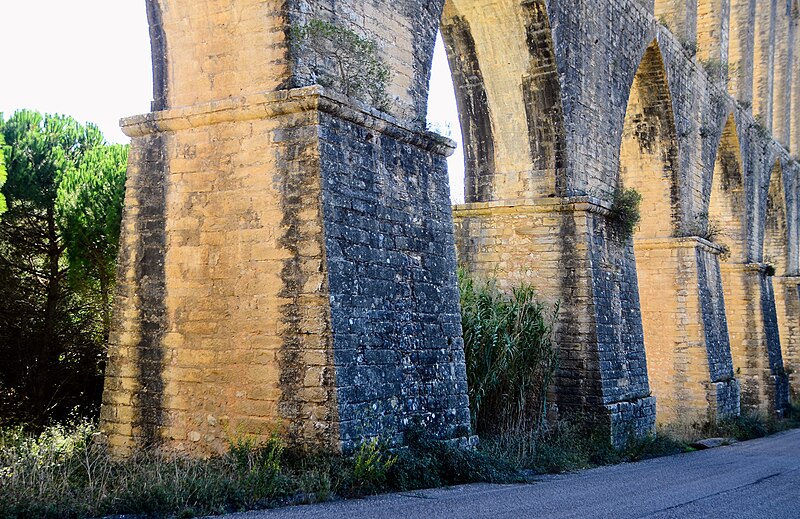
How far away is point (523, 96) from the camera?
1095 cm

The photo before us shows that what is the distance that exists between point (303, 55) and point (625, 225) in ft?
21.1

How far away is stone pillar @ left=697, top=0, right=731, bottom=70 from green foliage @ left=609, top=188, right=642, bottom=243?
699 cm

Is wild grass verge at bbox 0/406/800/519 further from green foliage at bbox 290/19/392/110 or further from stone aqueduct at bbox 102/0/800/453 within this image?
green foliage at bbox 290/19/392/110

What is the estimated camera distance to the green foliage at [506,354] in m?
9.16

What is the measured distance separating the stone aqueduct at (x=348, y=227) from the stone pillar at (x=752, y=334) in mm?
8923

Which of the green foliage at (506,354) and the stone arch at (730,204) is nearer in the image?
the green foliage at (506,354)

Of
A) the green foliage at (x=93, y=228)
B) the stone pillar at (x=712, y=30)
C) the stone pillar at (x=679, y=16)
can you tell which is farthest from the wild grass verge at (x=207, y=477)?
the stone pillar at (x=712, y=30)

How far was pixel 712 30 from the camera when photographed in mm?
17609

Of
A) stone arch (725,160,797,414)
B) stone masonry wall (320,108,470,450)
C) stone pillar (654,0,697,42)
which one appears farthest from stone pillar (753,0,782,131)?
stone masonry wall (320,108,470,450)

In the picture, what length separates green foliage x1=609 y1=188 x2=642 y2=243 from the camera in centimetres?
1164

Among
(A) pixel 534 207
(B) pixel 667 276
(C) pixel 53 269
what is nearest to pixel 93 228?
(C) pixel 53 269

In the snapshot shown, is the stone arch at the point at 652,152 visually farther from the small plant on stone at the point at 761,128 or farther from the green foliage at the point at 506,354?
the small plant on stone at the point at 761,128

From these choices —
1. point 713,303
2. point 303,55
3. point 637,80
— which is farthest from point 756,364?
point 303,55

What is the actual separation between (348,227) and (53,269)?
821 cm
